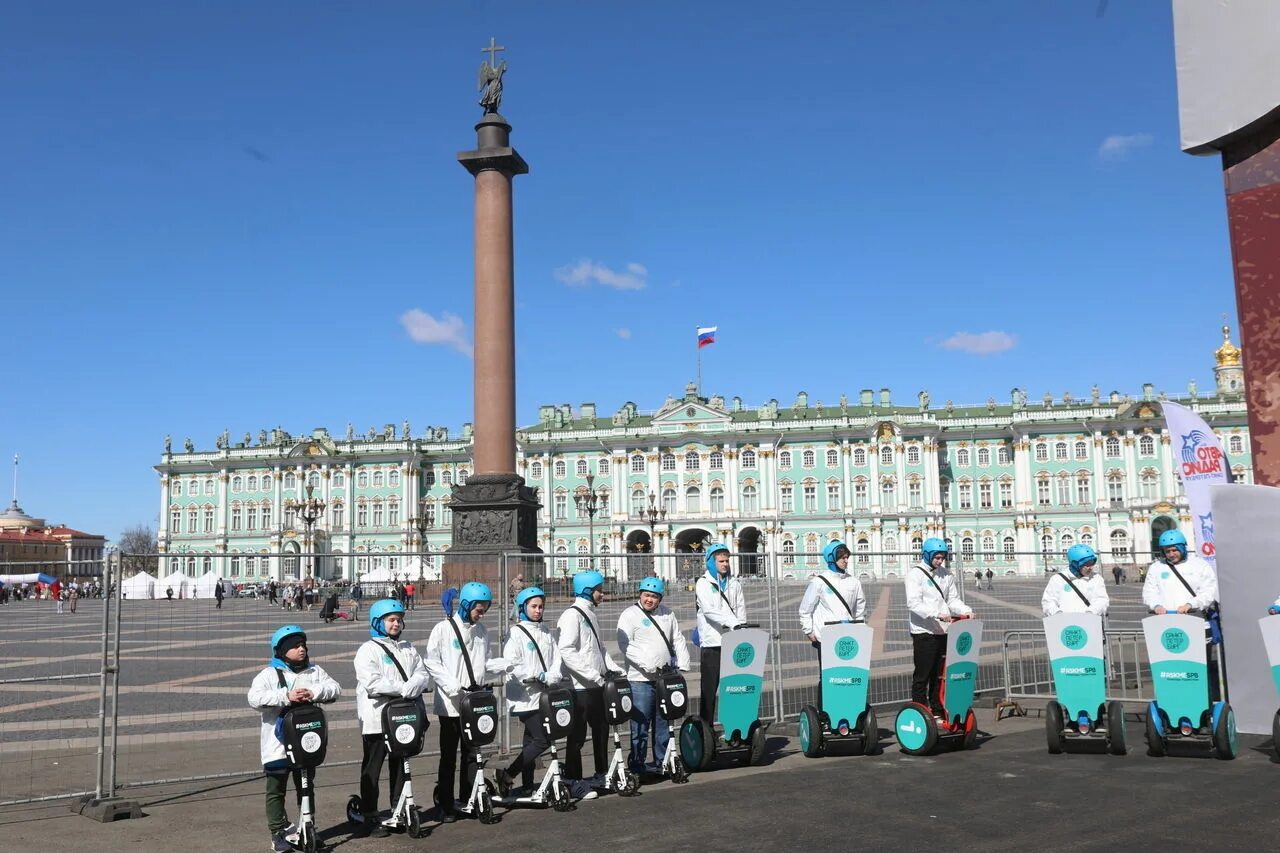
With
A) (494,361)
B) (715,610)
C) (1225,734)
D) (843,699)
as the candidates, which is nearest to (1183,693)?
(1225,734)

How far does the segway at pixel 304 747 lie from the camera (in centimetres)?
648

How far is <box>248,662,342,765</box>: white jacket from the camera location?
21.4 feet

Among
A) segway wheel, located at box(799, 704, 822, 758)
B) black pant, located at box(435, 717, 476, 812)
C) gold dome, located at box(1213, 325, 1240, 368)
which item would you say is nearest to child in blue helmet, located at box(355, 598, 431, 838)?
black pant, located at box(435, 717, 476, 812)

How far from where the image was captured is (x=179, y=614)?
9023 mm

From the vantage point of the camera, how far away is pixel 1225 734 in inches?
340

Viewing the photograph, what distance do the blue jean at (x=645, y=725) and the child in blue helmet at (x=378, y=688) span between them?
2.01 m

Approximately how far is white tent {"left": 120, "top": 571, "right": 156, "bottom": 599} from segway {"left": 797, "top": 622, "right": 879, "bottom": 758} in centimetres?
549

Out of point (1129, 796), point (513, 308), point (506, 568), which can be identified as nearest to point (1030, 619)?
point (1129, 796)

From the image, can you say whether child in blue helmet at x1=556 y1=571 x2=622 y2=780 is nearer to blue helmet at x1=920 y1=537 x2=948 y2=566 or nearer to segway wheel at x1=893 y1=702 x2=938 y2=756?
segway wheel at x1=893 y1=702 x2=938 y2=756

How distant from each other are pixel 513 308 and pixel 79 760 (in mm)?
18635

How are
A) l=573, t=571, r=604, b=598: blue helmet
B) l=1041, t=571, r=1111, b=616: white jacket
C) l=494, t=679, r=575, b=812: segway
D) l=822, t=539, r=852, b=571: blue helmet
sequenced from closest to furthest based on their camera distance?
l=494, t=679, r=575, b=812: segway < l=573, t=571, r=604, b=598: blue helmet < l=822, t=539, r=852, b=571: blue helmet < l=1041, t=571, r=1111, b=616: white jacket

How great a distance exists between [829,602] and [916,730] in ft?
4.22

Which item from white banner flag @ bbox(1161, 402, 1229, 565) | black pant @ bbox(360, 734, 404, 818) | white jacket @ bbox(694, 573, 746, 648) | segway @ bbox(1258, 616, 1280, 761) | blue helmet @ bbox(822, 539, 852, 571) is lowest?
black pant @ bbox(360, 734, 404, 818)

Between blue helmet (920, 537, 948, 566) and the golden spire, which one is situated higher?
the golden spire
